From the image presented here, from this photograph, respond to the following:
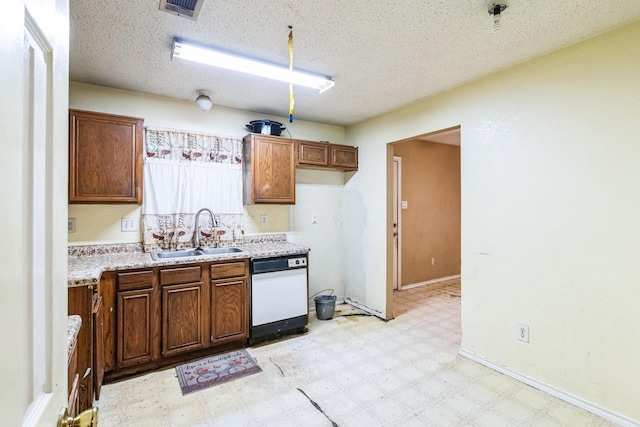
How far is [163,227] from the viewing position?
9.89 ft

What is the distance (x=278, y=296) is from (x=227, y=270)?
591 millimetres

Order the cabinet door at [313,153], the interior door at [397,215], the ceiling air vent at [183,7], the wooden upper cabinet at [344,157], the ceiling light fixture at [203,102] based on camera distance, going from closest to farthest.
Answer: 1. the ceiling air vent at [183,7]
2. the ceiling light fixture at [203,102]
3. the cabinet door at [313,153]
4. the wooden upper cabinet at [344,157]
5. the interior door at [397,215]

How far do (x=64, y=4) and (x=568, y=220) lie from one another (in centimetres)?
277

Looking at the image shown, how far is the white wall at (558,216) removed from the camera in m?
1.89

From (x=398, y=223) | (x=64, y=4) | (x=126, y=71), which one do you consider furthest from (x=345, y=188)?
(x=64, y=4)

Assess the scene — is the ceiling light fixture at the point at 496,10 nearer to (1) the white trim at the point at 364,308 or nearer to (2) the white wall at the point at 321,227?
(2) the white wall at the point at 321,227

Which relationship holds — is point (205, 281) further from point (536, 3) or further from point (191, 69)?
point (536, 3)

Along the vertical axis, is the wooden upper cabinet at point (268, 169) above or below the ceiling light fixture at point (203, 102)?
below

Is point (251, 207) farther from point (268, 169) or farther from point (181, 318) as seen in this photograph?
point (181, 318)

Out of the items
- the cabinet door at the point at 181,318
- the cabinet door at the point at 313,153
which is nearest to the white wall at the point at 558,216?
the cabinet door at the point at 313,153

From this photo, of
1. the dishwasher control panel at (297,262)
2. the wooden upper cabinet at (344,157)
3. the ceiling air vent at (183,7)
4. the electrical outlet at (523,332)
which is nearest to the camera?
the ceiling air vent at (183,7)

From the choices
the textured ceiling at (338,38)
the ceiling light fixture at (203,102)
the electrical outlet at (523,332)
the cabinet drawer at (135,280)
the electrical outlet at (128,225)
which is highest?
the textured ceiling at (338,38)

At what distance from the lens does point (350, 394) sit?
2.21 m

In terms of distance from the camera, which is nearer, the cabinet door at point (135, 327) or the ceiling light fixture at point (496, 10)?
the ceiling light fixture at point (496, 10)
